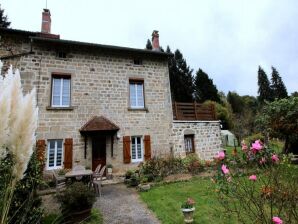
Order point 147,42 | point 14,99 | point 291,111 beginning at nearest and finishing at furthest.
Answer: point 14,99
point 291,111
point 147,42

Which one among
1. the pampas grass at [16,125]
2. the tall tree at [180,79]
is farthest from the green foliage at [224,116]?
the pampas grass at [16,125]

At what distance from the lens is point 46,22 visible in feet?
36.3

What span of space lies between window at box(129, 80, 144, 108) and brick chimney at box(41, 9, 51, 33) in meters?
5.15

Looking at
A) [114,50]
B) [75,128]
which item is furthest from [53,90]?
[114,50]

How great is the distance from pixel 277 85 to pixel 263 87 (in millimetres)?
2351

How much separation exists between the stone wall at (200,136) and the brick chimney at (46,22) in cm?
851

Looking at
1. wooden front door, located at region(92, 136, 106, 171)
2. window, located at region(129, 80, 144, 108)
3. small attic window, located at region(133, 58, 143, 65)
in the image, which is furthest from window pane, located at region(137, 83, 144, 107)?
wooden front door, located at region(92, 136, 106, 171)

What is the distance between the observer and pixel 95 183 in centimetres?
732

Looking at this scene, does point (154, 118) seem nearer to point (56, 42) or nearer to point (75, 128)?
point (75, 128)

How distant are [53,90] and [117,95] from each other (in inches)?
124

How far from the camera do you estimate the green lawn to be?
475 cm

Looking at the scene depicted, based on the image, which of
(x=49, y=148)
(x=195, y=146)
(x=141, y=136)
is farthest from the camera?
(x=195, y=146)

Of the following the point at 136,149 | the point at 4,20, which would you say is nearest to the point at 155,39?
the point at 136,149

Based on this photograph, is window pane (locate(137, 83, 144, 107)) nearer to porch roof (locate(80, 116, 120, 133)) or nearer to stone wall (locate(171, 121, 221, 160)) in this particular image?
porch roof (locate(80, 116, 120, 133))
